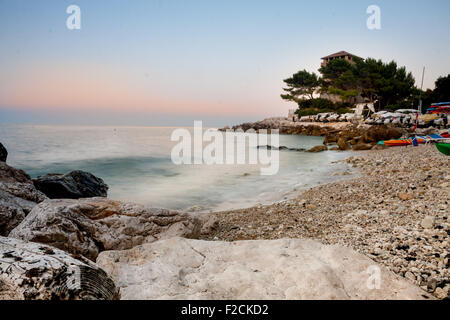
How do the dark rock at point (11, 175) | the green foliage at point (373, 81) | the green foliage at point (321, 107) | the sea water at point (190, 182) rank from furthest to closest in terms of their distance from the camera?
the green foliage at point (321, 107) → the green foliage at point (373, 81) → the sea water at point (190, 182) → the dark rock at point (11, 175)

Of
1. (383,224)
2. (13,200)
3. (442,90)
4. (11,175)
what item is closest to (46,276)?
(13,200)

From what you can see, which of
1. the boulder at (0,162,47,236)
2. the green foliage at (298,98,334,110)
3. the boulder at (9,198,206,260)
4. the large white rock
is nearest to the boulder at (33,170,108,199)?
the boulder at (0,162,47,236)

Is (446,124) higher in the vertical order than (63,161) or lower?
higher

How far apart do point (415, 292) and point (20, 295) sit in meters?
2.64

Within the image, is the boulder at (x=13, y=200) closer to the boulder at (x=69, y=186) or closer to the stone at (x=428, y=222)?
the boulder at (x=69, y=186)

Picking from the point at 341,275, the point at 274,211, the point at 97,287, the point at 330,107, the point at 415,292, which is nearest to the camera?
the point at 97,287

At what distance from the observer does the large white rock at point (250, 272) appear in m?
1.97

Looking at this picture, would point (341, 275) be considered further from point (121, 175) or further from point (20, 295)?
point (121, 175)

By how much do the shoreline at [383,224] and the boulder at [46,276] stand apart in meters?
2.41

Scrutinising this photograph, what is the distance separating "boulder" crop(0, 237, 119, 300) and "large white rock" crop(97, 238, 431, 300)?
0.36 metres

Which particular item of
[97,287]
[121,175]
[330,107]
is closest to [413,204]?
[97,287]

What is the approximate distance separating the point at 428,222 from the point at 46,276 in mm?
3851

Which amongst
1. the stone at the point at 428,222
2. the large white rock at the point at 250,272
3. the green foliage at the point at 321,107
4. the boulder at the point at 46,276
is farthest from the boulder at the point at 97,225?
the green foliage at the point at 321,107

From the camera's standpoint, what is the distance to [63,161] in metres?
17.0
